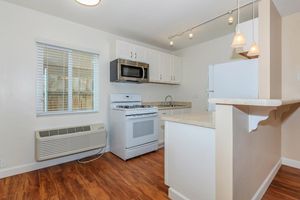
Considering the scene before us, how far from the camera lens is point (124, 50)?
10.6 feet

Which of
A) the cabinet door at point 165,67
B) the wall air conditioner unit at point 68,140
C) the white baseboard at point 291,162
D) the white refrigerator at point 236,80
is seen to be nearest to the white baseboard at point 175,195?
the white refrigerator at point 236,80

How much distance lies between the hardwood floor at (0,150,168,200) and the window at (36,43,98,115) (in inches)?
38.8

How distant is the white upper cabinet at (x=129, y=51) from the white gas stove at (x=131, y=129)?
0.84m

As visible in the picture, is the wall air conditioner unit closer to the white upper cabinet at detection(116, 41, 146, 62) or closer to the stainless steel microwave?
the stainless steel microwave

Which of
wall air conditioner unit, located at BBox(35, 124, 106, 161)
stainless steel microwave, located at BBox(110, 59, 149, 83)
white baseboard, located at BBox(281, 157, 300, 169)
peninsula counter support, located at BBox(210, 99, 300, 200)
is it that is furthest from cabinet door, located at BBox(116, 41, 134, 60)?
white baseboard, located at BBox(281, 157, 300, 169)

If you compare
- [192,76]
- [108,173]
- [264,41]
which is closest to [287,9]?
[264,41]

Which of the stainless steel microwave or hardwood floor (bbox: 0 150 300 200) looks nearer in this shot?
hardwood floor (bbox: 0 150 300 200)

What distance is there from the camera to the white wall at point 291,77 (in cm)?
252

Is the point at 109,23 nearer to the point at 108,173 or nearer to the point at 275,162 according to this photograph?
the point at 108,173

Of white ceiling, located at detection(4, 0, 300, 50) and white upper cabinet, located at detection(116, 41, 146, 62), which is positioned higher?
white ceiling, located at detection(4, 0, 300, 50)

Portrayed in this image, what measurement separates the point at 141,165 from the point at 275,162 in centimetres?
202

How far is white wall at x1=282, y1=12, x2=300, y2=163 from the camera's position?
8.27ft

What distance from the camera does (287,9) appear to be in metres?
2.41

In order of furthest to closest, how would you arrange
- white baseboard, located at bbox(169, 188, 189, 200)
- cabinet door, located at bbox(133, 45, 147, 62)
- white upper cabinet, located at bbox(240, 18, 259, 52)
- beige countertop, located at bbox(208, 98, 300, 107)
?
cabinet door, located at bbox(133, 45, 147, 62) < white upper cabinet, located at bbox(240, 18, 259, 52) < white baseboard, located at bbox(169, 188, 189, 200) < beige countertop, located at bbox(208, 98, 300, 107)
